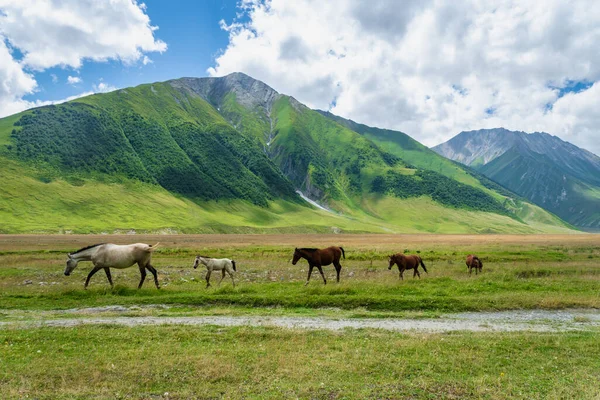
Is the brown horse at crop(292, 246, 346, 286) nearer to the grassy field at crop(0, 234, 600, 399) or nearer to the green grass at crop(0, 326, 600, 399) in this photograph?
the grassy field at crop(0, 234, 600, 399)

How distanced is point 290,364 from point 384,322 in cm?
807

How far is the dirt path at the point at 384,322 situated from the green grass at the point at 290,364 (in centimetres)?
144

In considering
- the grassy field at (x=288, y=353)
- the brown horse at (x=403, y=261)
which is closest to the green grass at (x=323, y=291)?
the grassy field at (x=288, y=353)

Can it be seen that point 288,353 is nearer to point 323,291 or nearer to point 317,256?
point 323,291

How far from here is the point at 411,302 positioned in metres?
21.7

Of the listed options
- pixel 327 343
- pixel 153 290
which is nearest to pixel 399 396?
pixel 327 343

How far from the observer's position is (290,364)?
36.6 feet

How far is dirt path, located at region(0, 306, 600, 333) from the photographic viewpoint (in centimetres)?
1645

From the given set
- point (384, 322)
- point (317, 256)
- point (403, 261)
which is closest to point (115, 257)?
point (317, 256)

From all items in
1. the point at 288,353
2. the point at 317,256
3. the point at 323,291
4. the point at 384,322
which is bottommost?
the point at 323,291

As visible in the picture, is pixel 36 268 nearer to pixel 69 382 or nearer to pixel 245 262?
pixel 245 262

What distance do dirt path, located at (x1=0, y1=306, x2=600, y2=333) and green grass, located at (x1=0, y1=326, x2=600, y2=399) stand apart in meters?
1.44

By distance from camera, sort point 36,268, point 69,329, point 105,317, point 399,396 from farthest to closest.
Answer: point 36,268 < point 105,317 < point 69,329 < point 399,396

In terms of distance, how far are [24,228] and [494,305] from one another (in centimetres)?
15205
